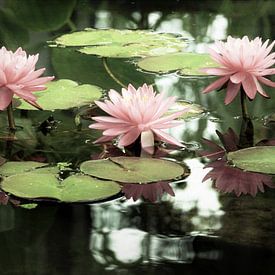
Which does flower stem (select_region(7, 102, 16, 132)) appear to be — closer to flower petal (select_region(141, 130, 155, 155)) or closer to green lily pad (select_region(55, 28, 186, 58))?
flower petal (select_region(141, 130, 155, 155))

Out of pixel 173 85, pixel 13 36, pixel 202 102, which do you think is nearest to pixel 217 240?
pixel 202 102

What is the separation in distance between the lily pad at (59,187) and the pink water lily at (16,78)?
0.21 meters

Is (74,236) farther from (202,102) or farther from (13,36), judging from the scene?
(13,36)

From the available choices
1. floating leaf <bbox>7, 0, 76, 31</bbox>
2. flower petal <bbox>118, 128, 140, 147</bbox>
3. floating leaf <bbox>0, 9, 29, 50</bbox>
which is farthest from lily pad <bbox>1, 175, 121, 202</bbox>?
floating leaf <bbox>7, 0, 76, 31</bbox>

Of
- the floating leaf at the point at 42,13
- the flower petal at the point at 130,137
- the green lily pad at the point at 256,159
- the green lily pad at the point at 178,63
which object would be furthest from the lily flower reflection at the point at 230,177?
the floating leaf at the point at 42,13

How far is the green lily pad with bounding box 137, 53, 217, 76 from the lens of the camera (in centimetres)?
168

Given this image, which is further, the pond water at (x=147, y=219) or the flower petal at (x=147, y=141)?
the flower petal at (x=147, y=141)

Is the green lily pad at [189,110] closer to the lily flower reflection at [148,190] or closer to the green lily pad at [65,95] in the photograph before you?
the green lily pad at [65,95]

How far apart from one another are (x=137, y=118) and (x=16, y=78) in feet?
0.78

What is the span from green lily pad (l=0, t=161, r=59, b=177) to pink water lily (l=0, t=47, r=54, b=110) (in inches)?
5.6

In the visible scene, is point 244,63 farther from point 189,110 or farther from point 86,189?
point 86,189

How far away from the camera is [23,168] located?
1.16m

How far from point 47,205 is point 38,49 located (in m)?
0.97

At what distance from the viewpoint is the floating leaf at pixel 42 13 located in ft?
7.31
